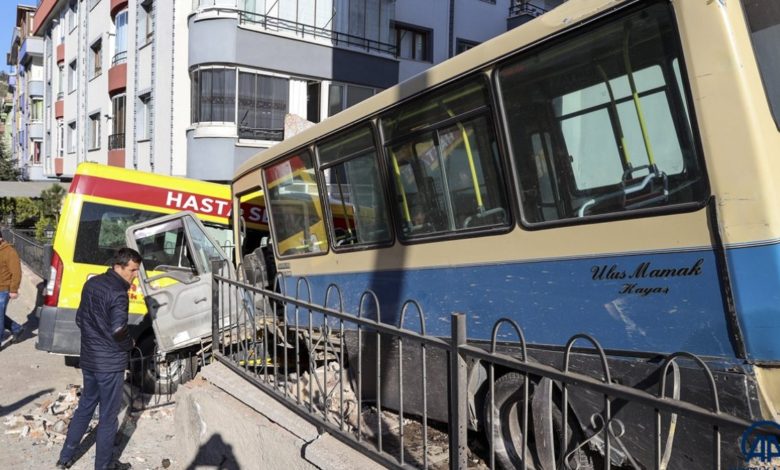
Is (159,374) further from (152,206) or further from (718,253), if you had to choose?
(718,253)

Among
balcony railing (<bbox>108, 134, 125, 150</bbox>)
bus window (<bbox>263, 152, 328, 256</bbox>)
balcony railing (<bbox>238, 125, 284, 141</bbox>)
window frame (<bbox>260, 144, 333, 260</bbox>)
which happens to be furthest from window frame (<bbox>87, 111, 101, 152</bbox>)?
Answer: bus window (<bbox>263, 152, 328, 256</bbox>)

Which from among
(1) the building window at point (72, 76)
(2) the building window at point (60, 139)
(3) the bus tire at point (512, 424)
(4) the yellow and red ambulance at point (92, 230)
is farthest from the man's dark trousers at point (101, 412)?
(2) the building window at point (60, 139)

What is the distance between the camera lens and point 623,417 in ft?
9.46

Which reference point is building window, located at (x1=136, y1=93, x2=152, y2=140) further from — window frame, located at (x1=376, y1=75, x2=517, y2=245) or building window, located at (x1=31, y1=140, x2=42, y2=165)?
building window, located at (x1=31, y1=140, x2=42, y2=165)

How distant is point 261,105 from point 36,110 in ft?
104

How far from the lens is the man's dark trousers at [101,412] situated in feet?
15.3

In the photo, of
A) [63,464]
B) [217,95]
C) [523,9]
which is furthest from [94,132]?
[63,464]

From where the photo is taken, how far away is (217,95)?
14.2 metres

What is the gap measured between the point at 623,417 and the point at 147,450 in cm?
440

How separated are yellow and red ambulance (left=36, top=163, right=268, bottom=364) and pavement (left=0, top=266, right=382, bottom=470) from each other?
2.69 feet

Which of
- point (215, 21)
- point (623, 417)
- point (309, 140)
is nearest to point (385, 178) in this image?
point (309, 140)

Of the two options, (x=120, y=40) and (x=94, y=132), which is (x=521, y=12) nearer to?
(x=120, y=40)

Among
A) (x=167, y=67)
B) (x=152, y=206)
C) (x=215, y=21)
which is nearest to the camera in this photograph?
(x=152, y=206)

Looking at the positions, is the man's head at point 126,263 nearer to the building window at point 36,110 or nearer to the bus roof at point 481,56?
the bus roof at point 481,56
